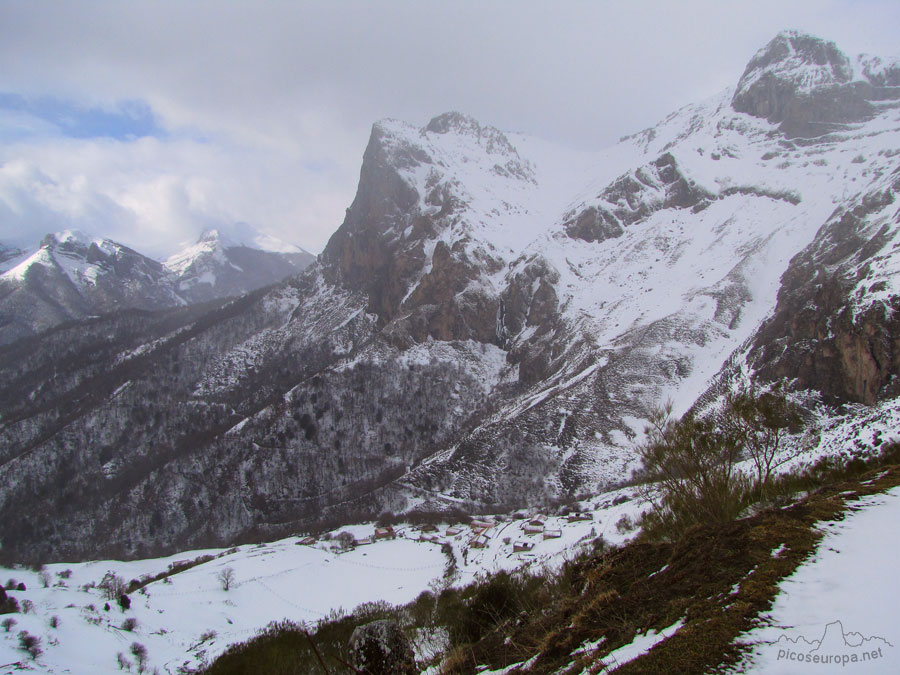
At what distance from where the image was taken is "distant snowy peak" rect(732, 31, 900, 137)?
153125 mm

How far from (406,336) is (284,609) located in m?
108

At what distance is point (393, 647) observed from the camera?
10.3 m

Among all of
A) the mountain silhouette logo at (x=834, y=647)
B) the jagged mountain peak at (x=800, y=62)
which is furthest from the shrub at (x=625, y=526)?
the jagged mountain peak at (x=800, y=62)

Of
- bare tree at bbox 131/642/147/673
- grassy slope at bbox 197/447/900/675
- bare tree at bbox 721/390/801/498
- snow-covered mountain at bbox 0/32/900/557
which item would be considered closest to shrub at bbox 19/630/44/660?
bare tree at bbox 131/642/147/673

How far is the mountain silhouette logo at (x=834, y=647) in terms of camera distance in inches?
222

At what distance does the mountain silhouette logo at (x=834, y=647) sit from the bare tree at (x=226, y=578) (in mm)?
60676

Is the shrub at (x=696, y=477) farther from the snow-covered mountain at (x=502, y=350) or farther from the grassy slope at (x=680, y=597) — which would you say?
the snow-covered mountain at (x=502, y=350)

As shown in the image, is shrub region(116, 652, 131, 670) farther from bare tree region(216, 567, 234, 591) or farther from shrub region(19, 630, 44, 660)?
bare tree region(216, 567, 234, 591)

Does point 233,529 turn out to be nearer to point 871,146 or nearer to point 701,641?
point 701,641

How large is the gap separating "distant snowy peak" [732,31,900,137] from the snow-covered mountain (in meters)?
0.80

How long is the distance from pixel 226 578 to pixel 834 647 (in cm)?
6310

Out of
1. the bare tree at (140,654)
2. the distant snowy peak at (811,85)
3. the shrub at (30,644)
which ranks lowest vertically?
the bare tree at (140,654)

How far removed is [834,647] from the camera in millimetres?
5910

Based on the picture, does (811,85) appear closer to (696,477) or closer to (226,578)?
(696,477)
